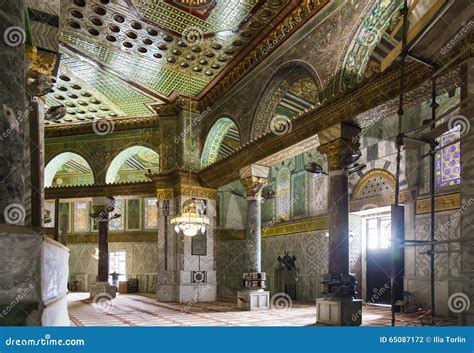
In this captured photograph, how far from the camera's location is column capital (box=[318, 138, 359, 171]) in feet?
26.5

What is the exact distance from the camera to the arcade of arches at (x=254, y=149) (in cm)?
381

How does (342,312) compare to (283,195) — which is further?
(283,195)

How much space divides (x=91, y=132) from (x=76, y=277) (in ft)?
26.5

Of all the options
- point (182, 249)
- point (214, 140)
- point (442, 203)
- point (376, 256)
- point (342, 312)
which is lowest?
point (342, 312)

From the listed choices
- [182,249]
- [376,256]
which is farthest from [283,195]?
[182,249]

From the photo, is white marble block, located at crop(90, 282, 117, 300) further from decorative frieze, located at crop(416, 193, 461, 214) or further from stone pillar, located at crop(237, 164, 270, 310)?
decorative frieze, located at crop(416, 193, 461, 214)

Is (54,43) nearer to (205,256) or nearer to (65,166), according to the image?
(205,256)

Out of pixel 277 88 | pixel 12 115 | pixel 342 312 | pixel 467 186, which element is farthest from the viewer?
pixel 277 88

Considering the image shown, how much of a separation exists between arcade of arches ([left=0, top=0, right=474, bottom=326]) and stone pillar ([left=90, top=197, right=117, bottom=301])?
66 mm

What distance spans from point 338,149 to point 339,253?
1.89m

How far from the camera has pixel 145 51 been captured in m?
11.0

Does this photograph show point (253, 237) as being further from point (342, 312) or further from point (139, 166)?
point (139, 166)

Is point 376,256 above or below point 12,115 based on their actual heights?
below

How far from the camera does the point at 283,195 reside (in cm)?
1706
